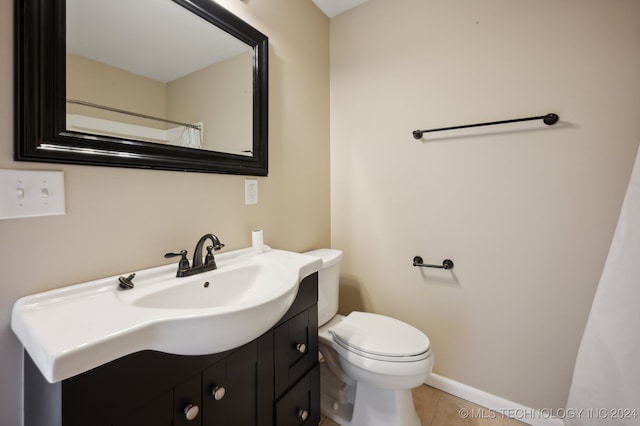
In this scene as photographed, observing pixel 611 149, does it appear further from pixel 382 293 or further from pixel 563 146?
pixel 382 293

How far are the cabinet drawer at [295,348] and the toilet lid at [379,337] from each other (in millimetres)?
182

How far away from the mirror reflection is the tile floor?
1539 millimetres

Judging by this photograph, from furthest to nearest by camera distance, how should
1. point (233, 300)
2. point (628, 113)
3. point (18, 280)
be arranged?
point (628, 113), point (233, 300), point (18, 280)

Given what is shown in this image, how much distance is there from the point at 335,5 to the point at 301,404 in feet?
7.19

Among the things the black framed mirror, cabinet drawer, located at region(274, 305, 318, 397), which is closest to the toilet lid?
cabinet drawer, located at region(274, 305, 318, 397)

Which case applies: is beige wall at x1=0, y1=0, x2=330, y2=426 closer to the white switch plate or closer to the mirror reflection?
the white switch plate

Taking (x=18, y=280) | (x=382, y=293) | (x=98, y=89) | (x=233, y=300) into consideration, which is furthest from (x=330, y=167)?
(x=18, y=280)

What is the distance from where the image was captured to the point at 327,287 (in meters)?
1.45

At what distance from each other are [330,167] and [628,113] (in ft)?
4.66

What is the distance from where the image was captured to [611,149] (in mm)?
1131

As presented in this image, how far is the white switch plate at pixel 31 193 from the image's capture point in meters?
0.66

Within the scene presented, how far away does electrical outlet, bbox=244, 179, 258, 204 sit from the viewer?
128 cm

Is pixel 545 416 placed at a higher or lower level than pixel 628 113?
lower

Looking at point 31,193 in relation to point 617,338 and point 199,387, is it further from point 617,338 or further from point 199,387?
point 617,338
